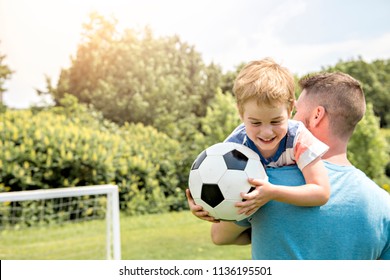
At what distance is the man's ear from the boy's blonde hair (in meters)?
0.10

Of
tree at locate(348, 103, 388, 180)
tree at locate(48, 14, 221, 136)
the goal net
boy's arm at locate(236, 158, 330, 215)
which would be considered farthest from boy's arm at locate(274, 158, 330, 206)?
tree at locate(48, 14, 221, 136)

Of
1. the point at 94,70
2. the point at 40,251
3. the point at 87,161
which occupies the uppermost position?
the point at 94,70

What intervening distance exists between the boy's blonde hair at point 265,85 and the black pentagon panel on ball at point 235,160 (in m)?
0.17

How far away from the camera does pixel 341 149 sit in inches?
82.7

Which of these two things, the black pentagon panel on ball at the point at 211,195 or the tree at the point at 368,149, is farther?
the tree at the point at 368,149

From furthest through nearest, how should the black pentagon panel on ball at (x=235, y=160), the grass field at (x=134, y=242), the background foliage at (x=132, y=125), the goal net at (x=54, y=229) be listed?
1. the background foliage at (x=132, y=125)
2. the goal net at (x=54, y=229)
3. the grass field at (x=134, y=242)
4. the black pentagon panel on ball at (x=235, y=160)

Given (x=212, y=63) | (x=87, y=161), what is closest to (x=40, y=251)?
(x=87, y=161)

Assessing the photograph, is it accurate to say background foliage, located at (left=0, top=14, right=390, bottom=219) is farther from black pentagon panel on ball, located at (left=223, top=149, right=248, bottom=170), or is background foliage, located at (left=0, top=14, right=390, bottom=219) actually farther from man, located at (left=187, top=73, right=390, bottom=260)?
man, located at (left=187, top=73, right=390, bottom=260)

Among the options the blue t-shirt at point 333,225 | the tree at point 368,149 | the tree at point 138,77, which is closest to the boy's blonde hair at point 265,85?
the blue t-shirt at point 333,225

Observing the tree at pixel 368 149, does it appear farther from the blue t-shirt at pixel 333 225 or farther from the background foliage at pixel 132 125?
the blue t-shirt at pixel 333 225

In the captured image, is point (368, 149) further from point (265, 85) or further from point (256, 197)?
point (256, 197)

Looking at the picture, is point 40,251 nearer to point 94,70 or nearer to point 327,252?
point 327,252

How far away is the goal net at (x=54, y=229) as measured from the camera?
24.8 ft

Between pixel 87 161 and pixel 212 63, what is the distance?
13783 mm
